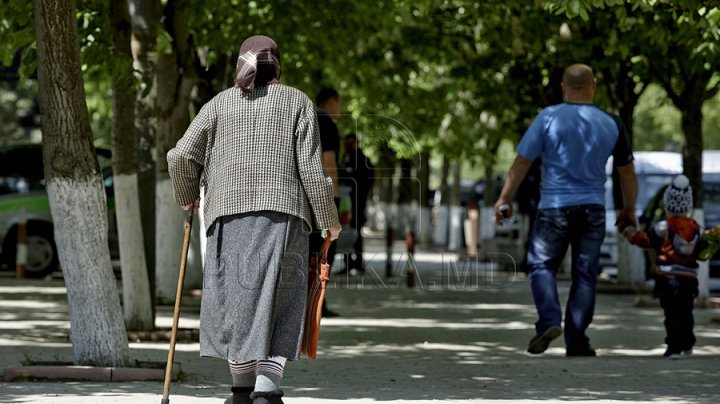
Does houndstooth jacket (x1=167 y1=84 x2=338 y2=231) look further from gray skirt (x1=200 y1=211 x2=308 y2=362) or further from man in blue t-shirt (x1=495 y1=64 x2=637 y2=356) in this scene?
man in blue t-shirt (x1=495 y1=64 x2=637 y2=356)

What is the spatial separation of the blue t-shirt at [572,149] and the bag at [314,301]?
13.4 ft

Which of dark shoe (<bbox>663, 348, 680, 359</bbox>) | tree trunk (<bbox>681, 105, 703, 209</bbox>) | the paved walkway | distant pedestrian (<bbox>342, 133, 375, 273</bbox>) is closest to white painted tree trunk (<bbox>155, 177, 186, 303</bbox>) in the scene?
the paved walkway

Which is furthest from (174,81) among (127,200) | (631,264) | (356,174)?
(631,264)

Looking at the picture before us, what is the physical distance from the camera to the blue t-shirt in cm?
1209

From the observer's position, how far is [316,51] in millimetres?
24656

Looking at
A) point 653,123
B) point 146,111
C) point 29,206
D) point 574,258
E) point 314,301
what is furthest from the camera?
point 653,123

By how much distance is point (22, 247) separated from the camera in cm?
2414

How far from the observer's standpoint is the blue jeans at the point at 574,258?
39.7ft

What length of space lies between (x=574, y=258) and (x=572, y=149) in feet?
2.67

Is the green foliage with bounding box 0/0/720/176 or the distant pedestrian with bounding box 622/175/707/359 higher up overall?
the green foliage with bounding box 0/0/720/176

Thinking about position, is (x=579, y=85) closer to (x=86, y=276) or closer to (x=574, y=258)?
(x=574, y=258)

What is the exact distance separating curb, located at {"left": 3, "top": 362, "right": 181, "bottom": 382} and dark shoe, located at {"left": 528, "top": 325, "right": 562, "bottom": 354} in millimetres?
3102

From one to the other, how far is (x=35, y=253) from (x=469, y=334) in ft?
36.5

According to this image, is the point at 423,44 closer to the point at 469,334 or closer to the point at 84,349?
the point at 469,334
